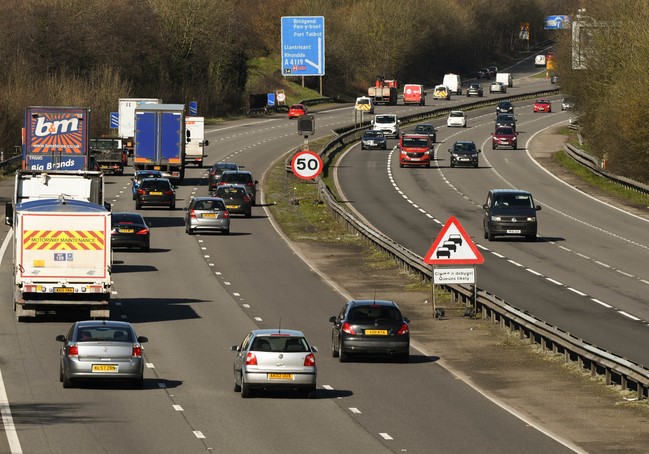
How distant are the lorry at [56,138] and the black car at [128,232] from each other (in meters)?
6.84

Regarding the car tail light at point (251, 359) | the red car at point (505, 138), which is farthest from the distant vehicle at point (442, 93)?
the car tail light at point (251, 359)

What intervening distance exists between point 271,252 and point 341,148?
5147 centimetres

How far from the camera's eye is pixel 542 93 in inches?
6713

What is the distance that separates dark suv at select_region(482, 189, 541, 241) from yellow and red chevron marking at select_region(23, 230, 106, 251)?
76.4 feet

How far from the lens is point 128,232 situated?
173ft

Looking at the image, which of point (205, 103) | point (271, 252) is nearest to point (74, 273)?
point (271, 252)

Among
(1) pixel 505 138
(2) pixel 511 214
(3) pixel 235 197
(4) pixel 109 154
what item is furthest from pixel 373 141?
(2) pixel 511 214

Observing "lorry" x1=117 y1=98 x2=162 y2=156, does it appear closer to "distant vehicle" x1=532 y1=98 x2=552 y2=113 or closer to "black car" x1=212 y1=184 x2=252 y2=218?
"black car" x1=212 y1=184 x2=252 y2=218

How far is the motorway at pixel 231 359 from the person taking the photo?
23062 millimetres

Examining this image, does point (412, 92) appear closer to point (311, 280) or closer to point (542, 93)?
point (542, 93)

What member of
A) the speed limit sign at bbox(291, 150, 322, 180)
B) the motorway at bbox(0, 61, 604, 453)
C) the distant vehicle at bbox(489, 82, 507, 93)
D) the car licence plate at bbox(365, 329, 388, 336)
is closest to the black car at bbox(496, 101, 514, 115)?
the distant vehicle at bbox(489, 82, 507, 93)

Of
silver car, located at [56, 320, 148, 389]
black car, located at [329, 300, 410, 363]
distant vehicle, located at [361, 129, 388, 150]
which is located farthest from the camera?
distant vehicle, located at [361, 129, 388, 150]

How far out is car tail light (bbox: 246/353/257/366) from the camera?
26344mm

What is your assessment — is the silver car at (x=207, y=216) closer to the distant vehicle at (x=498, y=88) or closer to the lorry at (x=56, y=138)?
the lorry at (x=56, y=138)
